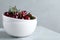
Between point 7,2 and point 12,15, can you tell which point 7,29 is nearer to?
point 12,15

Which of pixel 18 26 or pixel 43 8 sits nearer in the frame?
pixel 18 26

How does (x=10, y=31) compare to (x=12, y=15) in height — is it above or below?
below

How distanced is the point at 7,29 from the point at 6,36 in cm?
6

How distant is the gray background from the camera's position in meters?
1.38

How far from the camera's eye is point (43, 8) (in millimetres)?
1510

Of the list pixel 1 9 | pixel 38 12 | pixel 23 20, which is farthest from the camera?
pixel 38 12

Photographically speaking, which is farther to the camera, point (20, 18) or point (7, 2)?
point (7, 2)

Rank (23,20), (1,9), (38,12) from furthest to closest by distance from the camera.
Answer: (38,12), (1,9), (23,20)

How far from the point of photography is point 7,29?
3.06 feet

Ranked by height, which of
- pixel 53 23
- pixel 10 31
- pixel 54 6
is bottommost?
pixel 53 23

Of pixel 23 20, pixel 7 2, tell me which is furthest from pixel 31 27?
pixel 7 2

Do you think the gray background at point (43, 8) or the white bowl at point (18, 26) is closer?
the white bowl at point (18, 26)

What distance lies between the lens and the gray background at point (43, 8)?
138cm

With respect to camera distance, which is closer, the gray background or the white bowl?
the white bowl
